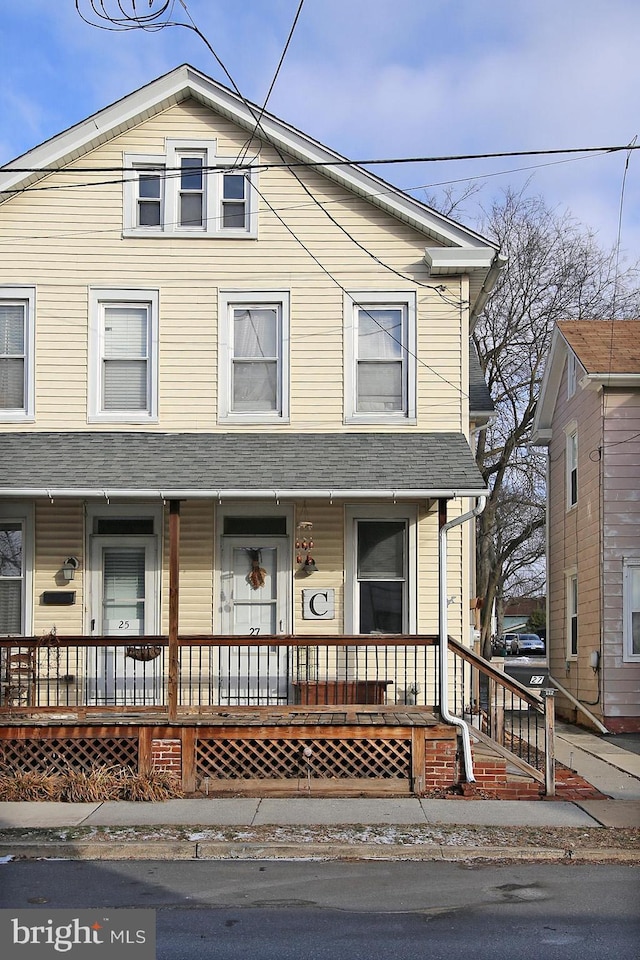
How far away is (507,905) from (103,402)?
901cm

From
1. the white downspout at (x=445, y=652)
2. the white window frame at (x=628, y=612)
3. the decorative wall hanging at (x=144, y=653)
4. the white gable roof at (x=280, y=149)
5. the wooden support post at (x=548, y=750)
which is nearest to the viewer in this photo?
the wooden support post at (x=548, y=750)

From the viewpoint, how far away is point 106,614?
47.4 ft

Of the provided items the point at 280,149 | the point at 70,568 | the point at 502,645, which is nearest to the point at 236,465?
the point at 70,568

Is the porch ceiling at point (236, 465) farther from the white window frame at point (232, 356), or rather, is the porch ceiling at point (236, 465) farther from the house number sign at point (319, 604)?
the house number sign at point (319, 604)

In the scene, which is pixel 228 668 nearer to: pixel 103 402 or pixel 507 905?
pixel 103 402

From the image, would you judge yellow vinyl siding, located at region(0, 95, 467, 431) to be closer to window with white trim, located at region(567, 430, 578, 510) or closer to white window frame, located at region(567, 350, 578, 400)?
white window frame, located at region(567, 350, 578, 400)

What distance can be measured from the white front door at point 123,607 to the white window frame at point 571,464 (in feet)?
31.5

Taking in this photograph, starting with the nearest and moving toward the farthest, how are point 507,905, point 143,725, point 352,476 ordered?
point 507,905 → point 143,725 → point 352,476

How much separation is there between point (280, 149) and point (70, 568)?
20.3 feet

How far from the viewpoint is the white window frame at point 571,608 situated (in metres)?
20.8

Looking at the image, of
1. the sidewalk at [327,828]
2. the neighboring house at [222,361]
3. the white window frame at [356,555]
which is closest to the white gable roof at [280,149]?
the neighboring house at [222,361]

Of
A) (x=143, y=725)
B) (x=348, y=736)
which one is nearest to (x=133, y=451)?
(x=143, y=725)

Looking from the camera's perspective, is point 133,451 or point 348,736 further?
point 133,451

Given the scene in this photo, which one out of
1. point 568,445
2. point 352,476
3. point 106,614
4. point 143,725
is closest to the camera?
point 143,725
